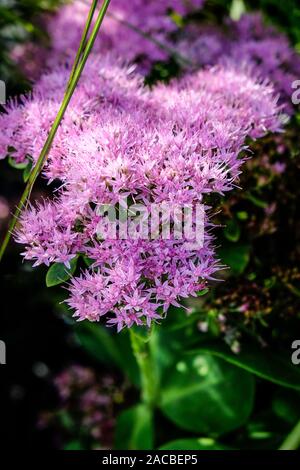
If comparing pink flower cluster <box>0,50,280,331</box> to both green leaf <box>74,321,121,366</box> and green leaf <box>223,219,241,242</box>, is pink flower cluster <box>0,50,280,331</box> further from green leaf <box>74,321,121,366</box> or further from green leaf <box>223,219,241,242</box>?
green leaf <box>74,321,121,366</box>

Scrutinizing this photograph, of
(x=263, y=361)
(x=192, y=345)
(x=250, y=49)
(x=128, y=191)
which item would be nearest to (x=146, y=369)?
(x=192, y=345)

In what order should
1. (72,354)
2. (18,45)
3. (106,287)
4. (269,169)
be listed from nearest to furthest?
(106,287)
(269,169)
(18,45)
(72,354)

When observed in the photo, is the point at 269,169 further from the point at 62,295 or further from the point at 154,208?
the point at 62,295

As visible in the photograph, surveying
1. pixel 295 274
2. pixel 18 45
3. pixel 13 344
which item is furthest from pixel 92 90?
pixel 13 344

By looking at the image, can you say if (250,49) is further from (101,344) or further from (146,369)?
(101,344)

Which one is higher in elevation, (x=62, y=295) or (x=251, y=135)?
(x=251, y=135)

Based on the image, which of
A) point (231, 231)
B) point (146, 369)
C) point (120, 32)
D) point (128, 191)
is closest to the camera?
point (128, 191)

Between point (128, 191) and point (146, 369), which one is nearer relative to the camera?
point (128, 191)
